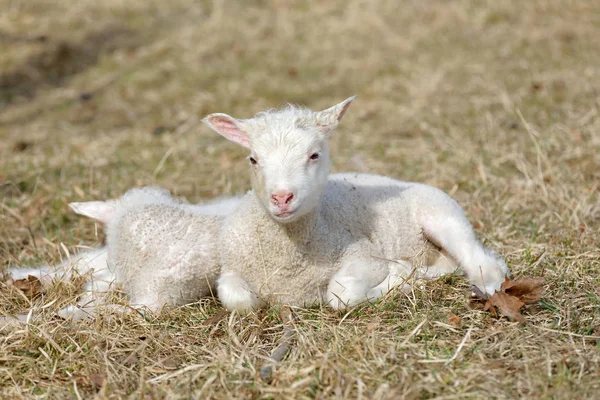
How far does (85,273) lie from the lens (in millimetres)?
4594

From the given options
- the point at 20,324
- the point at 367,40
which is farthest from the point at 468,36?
the point at 20,324

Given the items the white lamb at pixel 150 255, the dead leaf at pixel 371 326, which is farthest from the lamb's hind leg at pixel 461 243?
the white lamb at pixel 150 255

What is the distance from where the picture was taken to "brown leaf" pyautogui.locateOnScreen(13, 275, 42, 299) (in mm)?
4414

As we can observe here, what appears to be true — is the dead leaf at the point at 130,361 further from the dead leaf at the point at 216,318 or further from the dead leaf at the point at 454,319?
the dead leaf at the point at 454,319

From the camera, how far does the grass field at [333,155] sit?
330 centimetres

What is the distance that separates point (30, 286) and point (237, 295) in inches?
56.8

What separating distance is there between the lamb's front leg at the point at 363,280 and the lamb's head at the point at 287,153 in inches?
17.2

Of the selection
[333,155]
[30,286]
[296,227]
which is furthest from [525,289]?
[333,155]

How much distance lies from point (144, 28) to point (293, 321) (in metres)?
10.4

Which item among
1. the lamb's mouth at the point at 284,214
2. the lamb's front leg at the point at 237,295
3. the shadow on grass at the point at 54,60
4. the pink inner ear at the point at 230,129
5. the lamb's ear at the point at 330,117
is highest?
the lamb's ear at the point at 330,117

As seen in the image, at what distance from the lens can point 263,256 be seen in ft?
13.3

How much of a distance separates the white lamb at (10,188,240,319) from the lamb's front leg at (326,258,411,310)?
748mm

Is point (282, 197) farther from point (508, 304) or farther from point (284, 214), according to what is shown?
point (508, 304)

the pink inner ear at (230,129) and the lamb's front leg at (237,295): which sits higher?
the pink inner ear at (230,129)
